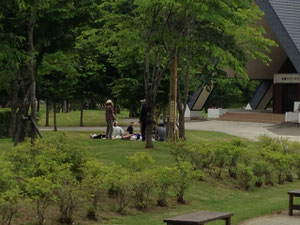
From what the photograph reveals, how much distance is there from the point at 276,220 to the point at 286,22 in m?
34.5

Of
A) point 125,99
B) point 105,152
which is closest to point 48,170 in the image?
point 105,152

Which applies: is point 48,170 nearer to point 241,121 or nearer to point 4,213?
point 4,213

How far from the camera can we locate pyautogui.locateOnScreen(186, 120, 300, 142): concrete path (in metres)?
38.0

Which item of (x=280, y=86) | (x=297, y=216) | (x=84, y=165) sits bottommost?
(x=297, y=216)

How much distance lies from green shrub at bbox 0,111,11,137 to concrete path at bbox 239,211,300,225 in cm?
2098

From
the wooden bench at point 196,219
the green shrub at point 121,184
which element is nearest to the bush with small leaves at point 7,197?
the green shrub at point 121,184

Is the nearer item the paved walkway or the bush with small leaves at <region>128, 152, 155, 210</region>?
the bush with small leaves at <region>128, 152, 155, 210</region>

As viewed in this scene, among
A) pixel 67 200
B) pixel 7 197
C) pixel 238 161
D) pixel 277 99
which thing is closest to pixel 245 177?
pixel 238 161

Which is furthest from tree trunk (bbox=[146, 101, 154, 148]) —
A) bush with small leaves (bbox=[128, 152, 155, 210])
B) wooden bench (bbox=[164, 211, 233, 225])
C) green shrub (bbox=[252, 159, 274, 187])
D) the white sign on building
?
the white sign on building

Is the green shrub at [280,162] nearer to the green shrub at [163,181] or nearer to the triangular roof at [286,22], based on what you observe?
the green shrub at [163,181]

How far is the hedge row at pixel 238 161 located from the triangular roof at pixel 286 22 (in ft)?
87.6

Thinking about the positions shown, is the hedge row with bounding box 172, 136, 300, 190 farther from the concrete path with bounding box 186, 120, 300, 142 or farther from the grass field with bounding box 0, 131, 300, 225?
the concrete path with bounding box 186, 120, 300, 142

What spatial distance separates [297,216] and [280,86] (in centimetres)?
4313

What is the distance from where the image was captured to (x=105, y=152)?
18.9 metres
